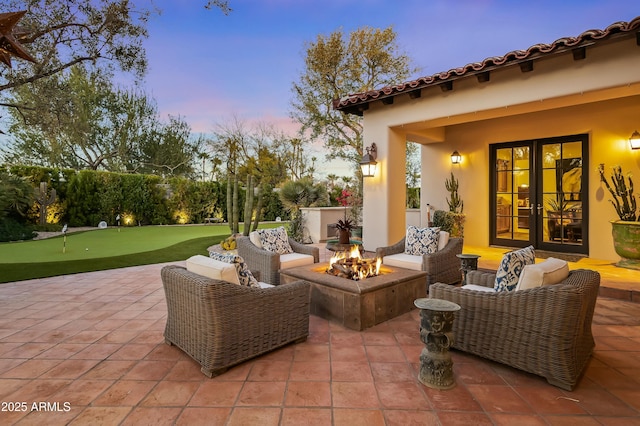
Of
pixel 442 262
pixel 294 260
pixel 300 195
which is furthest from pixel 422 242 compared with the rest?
pixel 300 195

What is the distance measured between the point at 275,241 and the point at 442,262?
2.45 meters

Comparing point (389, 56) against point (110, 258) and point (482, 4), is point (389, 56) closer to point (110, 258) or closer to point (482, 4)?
point (482, 4)

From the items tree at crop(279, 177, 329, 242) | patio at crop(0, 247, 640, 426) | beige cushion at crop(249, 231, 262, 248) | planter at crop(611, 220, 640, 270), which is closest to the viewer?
patio at crop(0, 247, 640, 426)

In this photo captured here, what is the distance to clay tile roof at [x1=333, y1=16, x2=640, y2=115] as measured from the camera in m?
4.05

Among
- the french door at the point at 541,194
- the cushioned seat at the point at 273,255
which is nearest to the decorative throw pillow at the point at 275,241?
the cushioned seat at the point at 273,255

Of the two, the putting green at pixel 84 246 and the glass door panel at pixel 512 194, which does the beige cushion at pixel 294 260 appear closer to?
the putting green at pixel 84 246

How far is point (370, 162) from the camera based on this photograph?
6.80m

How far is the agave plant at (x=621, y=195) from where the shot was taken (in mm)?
5469

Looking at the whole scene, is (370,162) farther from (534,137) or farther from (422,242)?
→ (534,137)

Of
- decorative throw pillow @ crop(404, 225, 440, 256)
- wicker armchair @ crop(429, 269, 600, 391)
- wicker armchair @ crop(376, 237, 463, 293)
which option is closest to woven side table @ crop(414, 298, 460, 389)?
wicker armchair @ crop(429, 269, 600, 391)

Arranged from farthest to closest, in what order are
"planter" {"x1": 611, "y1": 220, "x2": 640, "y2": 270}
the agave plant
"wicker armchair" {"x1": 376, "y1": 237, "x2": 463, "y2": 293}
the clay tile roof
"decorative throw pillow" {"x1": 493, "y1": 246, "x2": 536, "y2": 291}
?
the agave plant, "planter" {"x1": 611, "y1": 220, "x2": 640, "y2": 270}, "wicker armchair" {"x1": 376, "y1": 237, "x2": 463, "y2": 293}, the clay tile roof, "decorative throw pillow" {"x1": 493, "y1": 246, "x2": 536, "y2": 291}

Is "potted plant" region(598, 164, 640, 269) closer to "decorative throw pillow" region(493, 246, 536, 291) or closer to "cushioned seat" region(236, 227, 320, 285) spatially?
"decorative throw pillow" region(493, 246, 536, 291)

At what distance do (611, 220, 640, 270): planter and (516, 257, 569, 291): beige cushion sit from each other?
395 cm

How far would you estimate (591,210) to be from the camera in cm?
627
